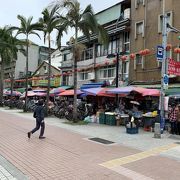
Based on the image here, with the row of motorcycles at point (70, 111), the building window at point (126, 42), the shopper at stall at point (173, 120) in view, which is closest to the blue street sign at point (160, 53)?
the shopper at stall at point (173, 120)

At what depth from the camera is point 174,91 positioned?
1942 cm

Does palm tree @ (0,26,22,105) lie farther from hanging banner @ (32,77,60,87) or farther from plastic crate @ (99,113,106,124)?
plastic crate @ (99,113,106,124)

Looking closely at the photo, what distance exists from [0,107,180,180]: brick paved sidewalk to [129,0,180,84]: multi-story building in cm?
1311

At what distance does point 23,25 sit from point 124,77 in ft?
37.7

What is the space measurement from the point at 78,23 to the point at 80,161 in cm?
1343

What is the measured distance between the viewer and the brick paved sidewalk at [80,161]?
762 centimetres

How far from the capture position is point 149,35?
25.8 m

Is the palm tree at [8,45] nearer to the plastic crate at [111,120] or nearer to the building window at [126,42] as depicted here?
the building window at [126,42]

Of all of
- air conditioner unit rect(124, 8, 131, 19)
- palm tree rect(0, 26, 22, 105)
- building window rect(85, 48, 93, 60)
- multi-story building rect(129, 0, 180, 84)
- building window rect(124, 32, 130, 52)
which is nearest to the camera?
multi-story building rect(129, 0, 180, 84)

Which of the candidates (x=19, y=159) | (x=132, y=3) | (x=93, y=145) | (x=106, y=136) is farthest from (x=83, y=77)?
(x=19, y=159)

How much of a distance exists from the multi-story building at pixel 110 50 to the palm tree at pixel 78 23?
206 inches

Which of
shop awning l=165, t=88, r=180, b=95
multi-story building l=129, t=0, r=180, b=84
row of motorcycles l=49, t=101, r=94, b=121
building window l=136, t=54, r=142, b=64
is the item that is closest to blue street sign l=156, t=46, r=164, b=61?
shop awning l=165, t=88, r=180, b=95

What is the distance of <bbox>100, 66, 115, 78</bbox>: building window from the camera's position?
3075 centimetres

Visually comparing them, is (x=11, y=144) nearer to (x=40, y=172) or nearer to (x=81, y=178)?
(x=40, y=172)
